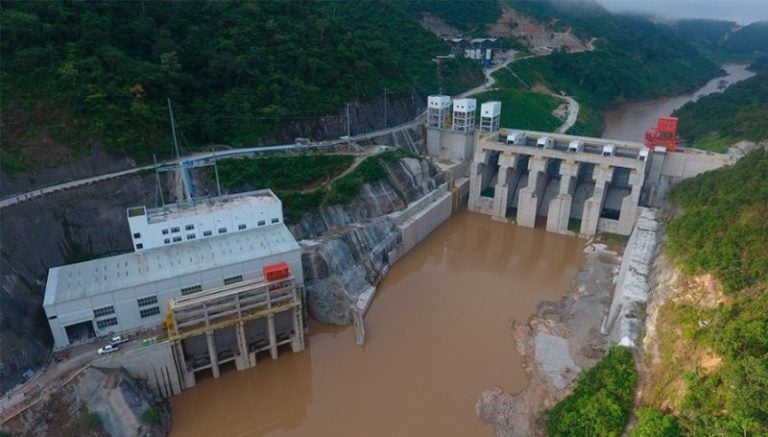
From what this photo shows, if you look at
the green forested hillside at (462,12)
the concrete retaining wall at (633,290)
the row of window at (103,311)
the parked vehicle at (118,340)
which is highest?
the green forested hillside at (462,12)

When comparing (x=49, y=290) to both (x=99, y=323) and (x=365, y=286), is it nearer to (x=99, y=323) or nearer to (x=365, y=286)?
(x=99, y=323)

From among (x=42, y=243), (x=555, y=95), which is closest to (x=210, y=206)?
(x=42, y=243)

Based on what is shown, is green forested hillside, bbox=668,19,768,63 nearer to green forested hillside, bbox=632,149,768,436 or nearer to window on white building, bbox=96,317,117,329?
green forested hillside, bbox=632,149,768,436

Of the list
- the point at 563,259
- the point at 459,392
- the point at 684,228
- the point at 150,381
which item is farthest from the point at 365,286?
the point at 684,228

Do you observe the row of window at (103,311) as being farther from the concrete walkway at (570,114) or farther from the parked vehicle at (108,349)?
the concrete walkway at (570,114)

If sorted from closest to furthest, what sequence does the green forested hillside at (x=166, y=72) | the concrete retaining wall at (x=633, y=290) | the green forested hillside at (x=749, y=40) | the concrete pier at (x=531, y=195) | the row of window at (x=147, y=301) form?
the row of window at (x=147, y=301)
the concrete retaining wall at (x=633, y=290)
the green forested hillside at (x=166, y=72)
the concrete pier at (x=531, y=195)
the green forested hillside at (x=749, y=40)

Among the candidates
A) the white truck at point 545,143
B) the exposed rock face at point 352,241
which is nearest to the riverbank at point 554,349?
the exposed rock face at point 352,241

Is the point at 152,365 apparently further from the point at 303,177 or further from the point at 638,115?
the point at 638,115
